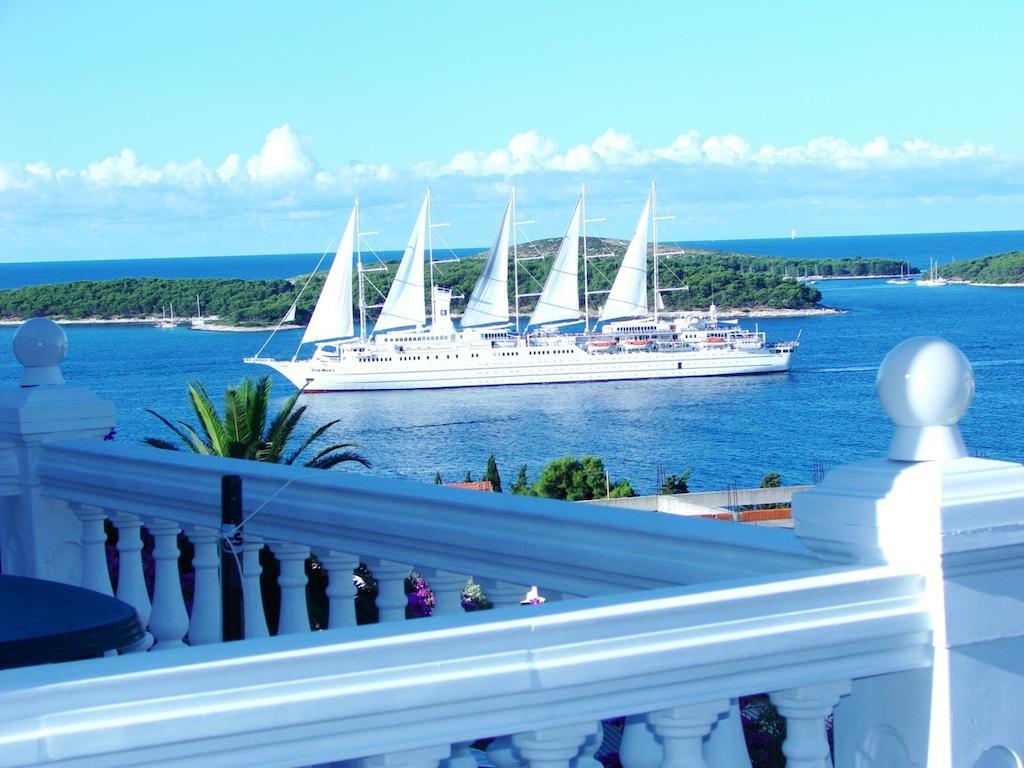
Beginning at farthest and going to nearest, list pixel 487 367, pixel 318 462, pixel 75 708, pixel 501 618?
1. pixel 487 367
2. pixel 318 462
3. pixel 501 618
4. pixel 75 708

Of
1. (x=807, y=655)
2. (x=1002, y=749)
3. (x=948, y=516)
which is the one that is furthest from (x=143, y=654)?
(x=1002, y=749)

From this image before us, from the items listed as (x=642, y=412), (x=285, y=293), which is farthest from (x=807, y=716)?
(x=285, y=293)

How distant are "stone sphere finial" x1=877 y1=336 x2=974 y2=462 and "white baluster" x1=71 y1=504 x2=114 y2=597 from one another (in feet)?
5.60

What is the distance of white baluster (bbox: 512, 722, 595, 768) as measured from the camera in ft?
3.94

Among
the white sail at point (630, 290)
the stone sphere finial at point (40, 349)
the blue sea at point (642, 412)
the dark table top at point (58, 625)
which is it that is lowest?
the blue sea at point (642, 412)

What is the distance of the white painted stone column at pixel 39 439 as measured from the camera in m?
2.61

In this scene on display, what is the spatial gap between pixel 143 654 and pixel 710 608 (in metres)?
0.50

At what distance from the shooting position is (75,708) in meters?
1.00

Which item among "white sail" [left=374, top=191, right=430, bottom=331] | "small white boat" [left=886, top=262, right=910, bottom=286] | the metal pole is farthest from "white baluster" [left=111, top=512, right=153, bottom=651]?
"small white boat" [left=886, top=262, right=910, bottom=286]

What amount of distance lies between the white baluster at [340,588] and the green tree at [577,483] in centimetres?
2537

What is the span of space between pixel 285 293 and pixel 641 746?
99.4 meters

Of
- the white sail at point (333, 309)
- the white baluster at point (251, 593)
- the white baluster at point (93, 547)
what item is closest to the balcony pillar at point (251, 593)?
the white baluster at point (251, 593)

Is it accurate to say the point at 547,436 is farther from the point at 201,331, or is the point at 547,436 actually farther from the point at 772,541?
the point at 201,331

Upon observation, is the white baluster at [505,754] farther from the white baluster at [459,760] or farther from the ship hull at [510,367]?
the ship hull at [510,367]
